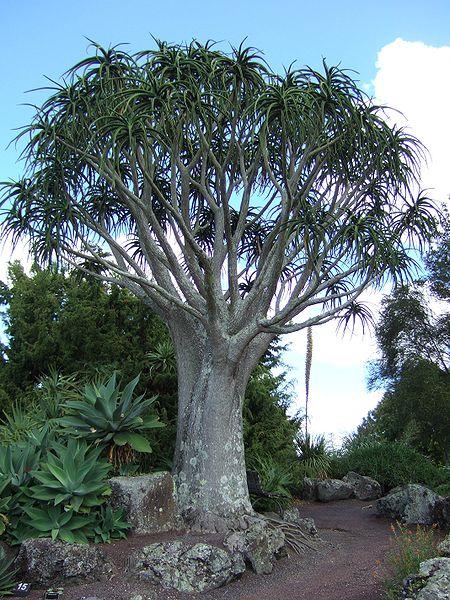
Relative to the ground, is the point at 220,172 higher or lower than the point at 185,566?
higher

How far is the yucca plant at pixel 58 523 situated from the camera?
285 inches

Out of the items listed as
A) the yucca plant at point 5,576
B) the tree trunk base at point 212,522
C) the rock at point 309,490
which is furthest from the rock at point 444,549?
the rock at point 309,490

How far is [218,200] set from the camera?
38.0 feet

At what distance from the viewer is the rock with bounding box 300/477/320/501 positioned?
45.0ft

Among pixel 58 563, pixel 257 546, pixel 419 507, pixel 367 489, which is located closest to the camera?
pixel 58 563

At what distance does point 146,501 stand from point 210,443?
1.24 m

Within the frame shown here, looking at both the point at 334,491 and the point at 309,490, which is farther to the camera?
the point at 309,490

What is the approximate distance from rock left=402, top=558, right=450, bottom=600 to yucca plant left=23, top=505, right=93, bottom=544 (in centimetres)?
390

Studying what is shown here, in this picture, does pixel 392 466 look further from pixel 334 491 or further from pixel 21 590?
pixel 21 590

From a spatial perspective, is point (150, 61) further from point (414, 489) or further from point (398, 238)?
point (414, 489)

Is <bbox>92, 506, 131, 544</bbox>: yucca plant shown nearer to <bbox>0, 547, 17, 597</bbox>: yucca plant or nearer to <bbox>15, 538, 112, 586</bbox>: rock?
<bbox>15, 538, 112, 586</bbox>: rock

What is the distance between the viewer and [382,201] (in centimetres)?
1116

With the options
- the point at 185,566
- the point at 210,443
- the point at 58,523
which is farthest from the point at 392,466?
the point at 58,523

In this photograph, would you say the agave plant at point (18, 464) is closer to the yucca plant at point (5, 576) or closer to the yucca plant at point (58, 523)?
the yucca plant at point (58, 523)
